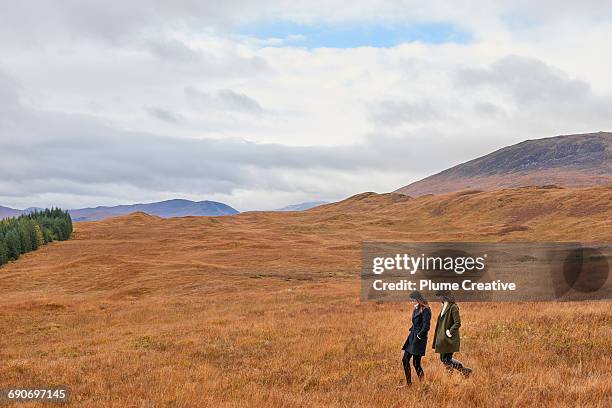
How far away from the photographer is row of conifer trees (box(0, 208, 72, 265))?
314ft

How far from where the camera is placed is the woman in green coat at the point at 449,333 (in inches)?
450

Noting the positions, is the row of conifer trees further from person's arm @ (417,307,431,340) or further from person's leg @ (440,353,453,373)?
person's arm @ (417,307,431,340)

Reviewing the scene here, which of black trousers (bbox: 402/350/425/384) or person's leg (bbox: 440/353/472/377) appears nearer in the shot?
black trousers (bbox: 402/350/425/384)

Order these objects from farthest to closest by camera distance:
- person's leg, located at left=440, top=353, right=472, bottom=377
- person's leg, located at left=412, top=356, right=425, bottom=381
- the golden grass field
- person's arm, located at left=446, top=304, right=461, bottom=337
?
1. person's leg, located at left=440, top=353, right=472, bottom=377
2. person's arm, located at left=446, top=304, right=461, bottom=337
3. person's leg, located at left=412, top=356, right=425, bottom=381
4. the golden grass field

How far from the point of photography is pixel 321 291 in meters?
38.1

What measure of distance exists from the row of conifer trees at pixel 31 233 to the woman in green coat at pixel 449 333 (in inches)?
3711

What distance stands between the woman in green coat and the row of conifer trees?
94250 millimetres

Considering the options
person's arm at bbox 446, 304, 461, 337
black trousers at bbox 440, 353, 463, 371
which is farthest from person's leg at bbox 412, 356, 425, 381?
person's arm at bbox 446, 304, 461, 337

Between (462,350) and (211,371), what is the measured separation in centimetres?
721

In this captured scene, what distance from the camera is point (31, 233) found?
111 meters

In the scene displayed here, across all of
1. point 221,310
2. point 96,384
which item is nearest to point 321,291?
point 221,310

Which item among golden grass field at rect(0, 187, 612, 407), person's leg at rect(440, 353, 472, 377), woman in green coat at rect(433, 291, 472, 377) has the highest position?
woman in green coat at rect(433, 291, 472, 377)

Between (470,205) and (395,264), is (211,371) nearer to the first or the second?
(395,264)

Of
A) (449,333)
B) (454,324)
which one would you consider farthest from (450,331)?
(454,324)
